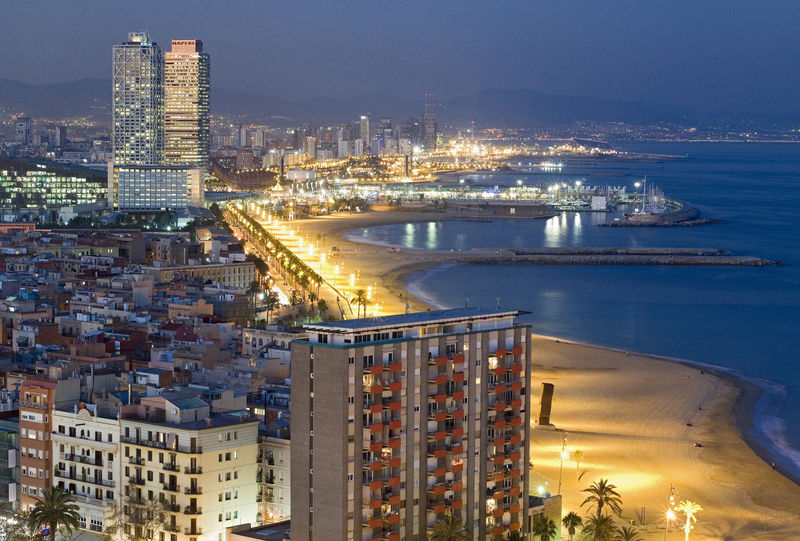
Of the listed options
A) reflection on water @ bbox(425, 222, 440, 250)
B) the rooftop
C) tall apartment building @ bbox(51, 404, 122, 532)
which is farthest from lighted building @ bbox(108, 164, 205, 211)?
the rooftop

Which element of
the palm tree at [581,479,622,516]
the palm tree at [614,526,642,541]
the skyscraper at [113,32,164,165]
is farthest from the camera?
the skyscraper at [113,32,164,165]

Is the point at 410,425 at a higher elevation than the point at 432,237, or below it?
higher

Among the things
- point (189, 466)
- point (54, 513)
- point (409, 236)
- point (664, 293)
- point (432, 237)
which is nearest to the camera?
point (54, 513)

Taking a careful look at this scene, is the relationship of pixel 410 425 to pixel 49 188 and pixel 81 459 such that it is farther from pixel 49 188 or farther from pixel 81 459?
pixel 49 188

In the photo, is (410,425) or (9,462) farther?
(9,462)

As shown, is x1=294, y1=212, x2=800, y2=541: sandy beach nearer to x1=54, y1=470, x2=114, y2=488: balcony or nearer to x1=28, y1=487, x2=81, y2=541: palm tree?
x1=54, y1=470, x2=114, y2=488: balcony

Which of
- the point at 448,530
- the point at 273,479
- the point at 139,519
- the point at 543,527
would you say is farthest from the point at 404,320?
the point at 139,519

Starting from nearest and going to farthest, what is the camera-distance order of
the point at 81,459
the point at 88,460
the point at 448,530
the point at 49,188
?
the point at 448,530, the point at 88,460, the point at 81,459, the point at 49,188
